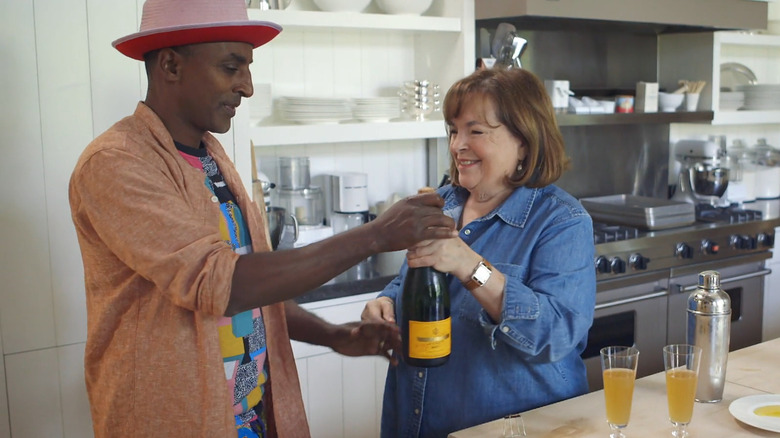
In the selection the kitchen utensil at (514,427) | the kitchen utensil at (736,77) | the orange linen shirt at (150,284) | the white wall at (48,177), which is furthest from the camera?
the kitchen utensil at (736,77)

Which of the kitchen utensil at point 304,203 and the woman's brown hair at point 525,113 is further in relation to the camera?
the kitchen utensil at point 304,203

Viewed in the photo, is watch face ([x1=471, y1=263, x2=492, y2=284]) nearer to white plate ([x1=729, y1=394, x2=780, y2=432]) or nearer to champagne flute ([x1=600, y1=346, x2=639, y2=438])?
champagne flute ([x1=600, y1=346, x2=639, y2=438])

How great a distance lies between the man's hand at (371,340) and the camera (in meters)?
1.85

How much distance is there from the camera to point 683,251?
370 cm

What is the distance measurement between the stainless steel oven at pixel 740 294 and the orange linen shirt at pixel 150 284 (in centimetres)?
270

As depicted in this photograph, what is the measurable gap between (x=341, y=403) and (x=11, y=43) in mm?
1657

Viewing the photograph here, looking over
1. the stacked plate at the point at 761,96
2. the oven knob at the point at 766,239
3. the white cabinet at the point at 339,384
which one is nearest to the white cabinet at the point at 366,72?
the white cabinet at the point at 339,384

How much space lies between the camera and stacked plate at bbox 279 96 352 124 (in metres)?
3.13

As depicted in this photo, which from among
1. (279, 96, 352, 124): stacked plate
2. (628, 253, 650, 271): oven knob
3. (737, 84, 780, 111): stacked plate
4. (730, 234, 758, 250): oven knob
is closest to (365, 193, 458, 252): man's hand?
(279, 96, 352, 124): stacked plate

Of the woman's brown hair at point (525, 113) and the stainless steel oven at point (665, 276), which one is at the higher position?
the woman's brown hair at point (525, 113)

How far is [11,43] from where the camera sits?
2027 millimetres

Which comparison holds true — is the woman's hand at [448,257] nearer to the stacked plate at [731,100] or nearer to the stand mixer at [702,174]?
the stand mixer at [702,174]

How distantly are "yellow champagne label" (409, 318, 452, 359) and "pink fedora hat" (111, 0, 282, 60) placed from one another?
659 millimetres

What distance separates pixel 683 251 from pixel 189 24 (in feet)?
9.26
